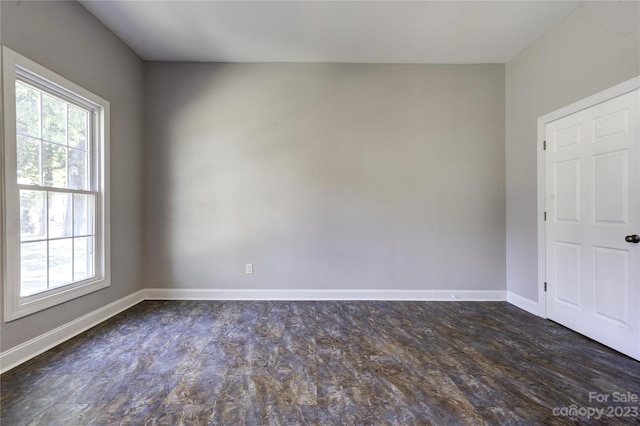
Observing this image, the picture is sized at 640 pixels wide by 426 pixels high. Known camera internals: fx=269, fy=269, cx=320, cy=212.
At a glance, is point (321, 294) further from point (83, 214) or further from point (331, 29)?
point (331, 29)

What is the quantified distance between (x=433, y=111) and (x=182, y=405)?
381cm

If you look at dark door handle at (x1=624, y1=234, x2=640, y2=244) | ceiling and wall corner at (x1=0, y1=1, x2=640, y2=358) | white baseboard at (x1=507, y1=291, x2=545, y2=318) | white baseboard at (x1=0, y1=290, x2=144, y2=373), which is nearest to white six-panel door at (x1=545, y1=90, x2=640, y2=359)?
dark door handle at (x1=624, y1=234, x2=640, y2=244)

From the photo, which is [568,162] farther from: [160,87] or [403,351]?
[160,87]

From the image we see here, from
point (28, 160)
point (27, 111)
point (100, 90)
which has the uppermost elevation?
point (100, 90)

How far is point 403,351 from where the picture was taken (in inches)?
85.3

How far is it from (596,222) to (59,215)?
4.71 meters

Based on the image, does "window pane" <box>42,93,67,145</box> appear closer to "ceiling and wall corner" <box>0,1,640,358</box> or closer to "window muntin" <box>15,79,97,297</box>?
"window muntin" <box>15,79,97,297</box>

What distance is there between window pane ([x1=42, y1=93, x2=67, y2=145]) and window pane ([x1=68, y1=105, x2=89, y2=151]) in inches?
2.7

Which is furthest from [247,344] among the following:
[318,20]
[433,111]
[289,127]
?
[433,111]

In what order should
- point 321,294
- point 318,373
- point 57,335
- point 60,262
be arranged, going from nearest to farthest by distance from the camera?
point 318,373
point 57,335
point 60,262
point 321,294

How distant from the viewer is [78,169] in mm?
2576

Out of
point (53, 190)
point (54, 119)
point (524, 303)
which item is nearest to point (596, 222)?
point (524, 303)

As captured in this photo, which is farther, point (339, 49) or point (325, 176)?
point (325, 176)

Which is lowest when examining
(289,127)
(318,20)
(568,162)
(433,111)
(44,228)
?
(44,228)
